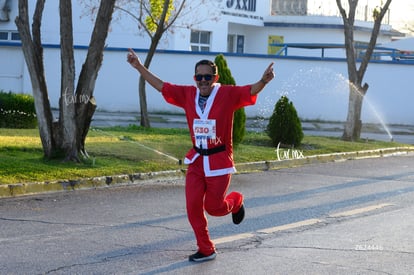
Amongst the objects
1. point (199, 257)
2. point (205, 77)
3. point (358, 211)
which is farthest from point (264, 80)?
point (358, 211)

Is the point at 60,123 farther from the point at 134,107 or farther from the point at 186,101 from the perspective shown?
the point at 134,107

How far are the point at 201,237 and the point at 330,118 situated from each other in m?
25.6

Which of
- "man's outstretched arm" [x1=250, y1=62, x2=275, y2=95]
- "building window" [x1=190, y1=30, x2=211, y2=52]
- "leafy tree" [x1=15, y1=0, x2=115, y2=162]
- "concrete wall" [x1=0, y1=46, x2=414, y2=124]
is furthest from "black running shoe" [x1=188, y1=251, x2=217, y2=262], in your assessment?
Answer: "building window" [x1=190, y1=30, x2=211, y2=52]

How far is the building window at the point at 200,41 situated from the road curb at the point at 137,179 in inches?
909

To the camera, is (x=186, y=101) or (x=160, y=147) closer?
(x=186, y=101)

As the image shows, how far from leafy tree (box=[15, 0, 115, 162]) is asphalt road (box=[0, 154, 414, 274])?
5.29 ft

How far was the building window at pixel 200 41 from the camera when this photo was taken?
43.0 metres

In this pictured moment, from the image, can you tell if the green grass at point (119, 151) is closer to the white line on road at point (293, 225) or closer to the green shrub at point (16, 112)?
the green shrub at point (16, 112)

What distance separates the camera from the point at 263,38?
4838 cm

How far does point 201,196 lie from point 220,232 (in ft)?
6.00

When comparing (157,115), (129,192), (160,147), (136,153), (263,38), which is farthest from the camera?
(263,38)

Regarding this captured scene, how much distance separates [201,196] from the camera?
8.00 m

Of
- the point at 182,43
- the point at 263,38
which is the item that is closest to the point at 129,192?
the point at 182,43

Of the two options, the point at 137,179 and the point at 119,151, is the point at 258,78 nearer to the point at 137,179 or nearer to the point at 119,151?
the point at 119,151
